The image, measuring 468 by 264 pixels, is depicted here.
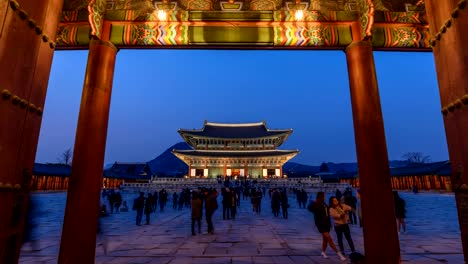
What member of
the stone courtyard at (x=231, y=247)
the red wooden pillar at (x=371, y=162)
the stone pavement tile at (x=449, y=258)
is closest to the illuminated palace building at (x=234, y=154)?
the stone courtyard at (x=231, y=247)

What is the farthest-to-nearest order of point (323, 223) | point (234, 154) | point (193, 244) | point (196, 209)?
point (234, 154) < point (196, 209) < point (193, 244) < point (323, 223)

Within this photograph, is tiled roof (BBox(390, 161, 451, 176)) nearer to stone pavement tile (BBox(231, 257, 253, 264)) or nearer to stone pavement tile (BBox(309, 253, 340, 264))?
stone pavement tile (BBox(309, 253, 340, 264))

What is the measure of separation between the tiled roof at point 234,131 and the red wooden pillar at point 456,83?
38.6m

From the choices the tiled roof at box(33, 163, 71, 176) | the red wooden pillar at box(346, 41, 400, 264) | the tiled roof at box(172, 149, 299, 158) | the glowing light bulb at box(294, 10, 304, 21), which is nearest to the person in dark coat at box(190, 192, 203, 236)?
the red wooden pillar at box(346, 41, 400, 264)

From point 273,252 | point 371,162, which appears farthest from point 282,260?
point 371,162

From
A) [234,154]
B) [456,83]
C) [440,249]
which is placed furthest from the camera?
[234,154]

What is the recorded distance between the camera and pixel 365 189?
375 centimetres

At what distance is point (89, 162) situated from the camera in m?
3.76

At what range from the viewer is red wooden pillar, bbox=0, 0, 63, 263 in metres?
1.53

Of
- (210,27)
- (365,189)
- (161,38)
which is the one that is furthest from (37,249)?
(365,189)

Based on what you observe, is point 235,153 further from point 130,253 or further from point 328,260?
point 328,260

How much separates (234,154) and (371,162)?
3407cm

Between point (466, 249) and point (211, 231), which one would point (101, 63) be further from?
point (211, 231)

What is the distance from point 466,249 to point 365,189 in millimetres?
2128
